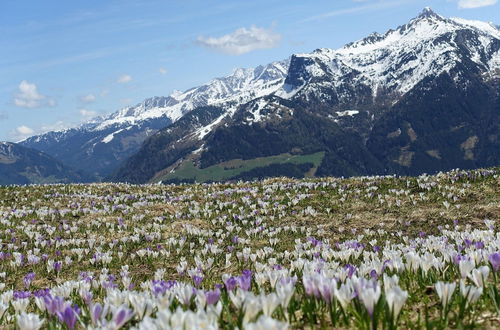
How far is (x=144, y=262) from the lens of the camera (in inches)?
438

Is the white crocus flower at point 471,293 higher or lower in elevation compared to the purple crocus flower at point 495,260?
higher

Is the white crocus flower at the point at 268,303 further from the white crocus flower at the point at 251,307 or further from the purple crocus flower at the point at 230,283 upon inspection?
the purple crocus flower at the point at 230,283

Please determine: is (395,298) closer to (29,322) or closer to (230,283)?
(230,283)

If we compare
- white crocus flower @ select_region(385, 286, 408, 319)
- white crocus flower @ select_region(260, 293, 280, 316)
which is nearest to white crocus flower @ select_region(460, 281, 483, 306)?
white crocus flower @ select_region(385, 286, 408, 319)

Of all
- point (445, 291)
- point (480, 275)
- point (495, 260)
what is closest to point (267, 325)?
point (445, 291)

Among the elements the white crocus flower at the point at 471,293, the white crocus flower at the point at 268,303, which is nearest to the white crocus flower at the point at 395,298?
the white crocus flower at the point at 471,293

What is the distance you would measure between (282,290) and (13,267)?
927 cm

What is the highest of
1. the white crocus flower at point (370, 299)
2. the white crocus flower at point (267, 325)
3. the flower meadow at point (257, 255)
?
the white crocus flower at point (267, 325)

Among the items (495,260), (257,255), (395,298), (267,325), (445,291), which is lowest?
(257,255)

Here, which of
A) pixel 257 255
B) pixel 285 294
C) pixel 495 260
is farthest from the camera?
pixel 257 255

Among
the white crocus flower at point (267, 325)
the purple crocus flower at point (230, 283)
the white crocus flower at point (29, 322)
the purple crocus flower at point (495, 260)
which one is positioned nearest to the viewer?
the white crocus flower at point (267, 325)

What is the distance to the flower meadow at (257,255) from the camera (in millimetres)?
3660

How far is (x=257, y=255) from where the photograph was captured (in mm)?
10242

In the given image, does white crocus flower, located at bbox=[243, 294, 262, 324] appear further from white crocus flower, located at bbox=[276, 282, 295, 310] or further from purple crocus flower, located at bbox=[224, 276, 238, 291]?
purple crocus flower, located at bbox=[224, 276, 238, 291]
